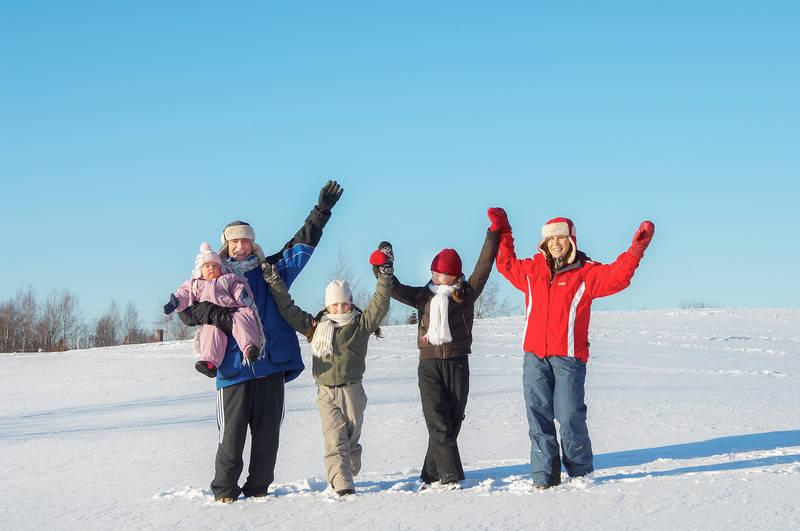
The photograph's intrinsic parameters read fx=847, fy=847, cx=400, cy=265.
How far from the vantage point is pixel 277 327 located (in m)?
6.03

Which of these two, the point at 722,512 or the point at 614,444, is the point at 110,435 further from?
the point at 722,512

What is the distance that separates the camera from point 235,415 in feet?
19.0

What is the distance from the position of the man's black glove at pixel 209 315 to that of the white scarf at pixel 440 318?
1.40 metres

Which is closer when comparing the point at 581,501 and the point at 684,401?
the point at 581,501

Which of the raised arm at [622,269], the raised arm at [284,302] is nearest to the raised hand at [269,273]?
the raised arm at [284,302]

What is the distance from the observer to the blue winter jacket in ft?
19.0

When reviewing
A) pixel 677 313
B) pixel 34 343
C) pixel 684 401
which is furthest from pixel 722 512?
pixel 34 343

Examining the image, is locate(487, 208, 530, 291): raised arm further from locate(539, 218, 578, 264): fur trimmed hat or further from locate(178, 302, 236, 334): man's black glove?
locate(178, 302, 236, 334): man's black glove

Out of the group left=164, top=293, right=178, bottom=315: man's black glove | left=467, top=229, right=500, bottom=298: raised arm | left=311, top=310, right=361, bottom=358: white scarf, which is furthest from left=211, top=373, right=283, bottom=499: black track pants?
left=467, top=229, right=500, bottom=298: raised arm

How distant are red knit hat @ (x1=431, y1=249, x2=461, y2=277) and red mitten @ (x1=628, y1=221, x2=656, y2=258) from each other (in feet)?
4.16

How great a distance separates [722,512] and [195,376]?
12616 mm

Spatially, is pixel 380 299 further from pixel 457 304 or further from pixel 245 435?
pixel 245 435

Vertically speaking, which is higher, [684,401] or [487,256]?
[487,256]

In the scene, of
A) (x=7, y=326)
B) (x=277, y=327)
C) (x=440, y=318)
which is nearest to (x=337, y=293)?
(x=277, y=327)
